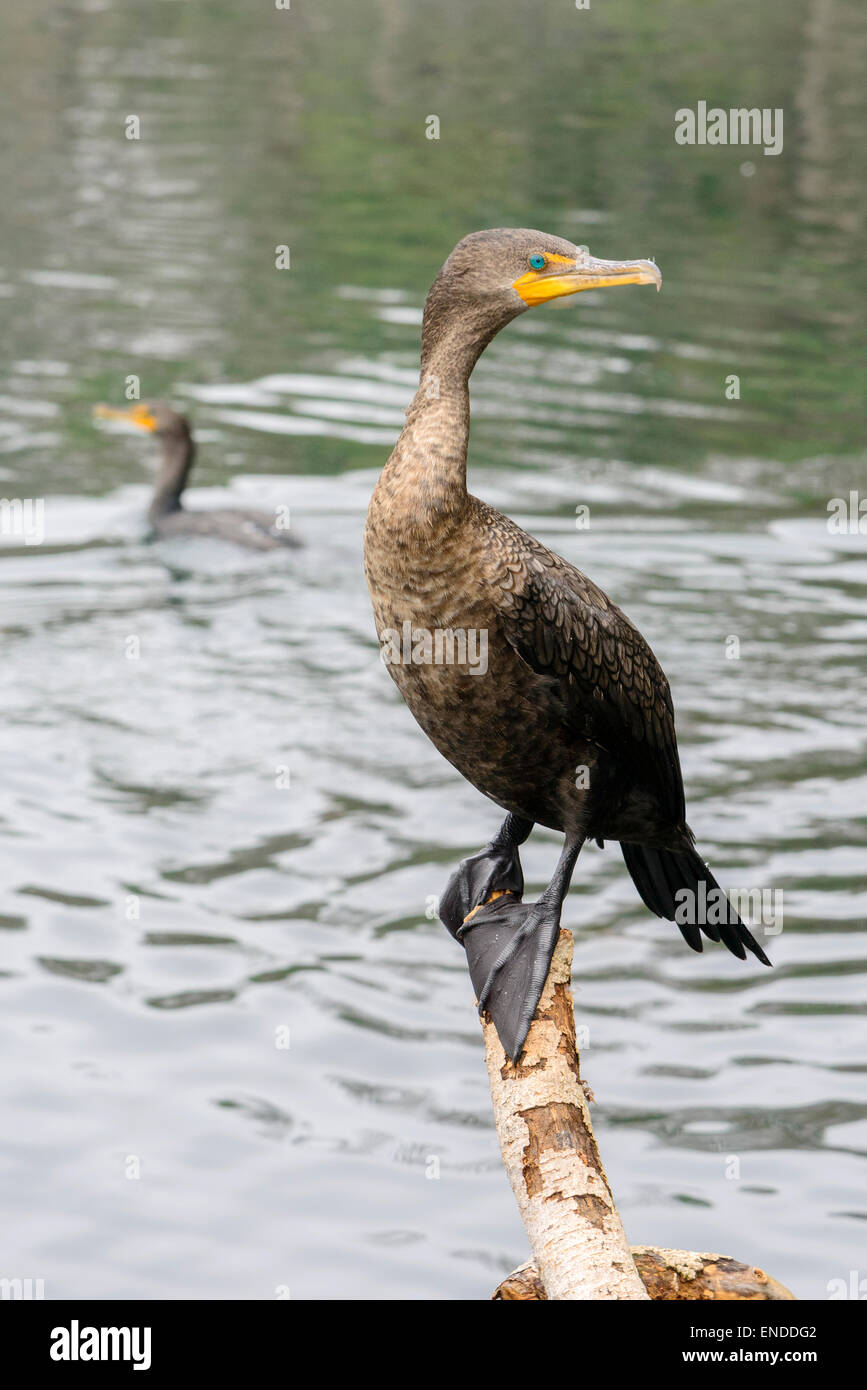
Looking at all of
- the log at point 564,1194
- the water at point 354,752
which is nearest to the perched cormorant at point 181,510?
the water at point 354,752

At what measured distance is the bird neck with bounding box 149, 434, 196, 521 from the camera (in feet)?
42.3

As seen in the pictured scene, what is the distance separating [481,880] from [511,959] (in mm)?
469

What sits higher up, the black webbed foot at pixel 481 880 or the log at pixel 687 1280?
the black webbed foot at pixel 481 880

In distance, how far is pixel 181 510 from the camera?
12852 millimetres

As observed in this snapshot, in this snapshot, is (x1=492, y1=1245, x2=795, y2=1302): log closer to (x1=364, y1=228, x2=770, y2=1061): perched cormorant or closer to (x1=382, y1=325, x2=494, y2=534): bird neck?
(x1=364, y1=228, x2=770, y2=1061): perched cormorant

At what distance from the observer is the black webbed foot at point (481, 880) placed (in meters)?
4.69

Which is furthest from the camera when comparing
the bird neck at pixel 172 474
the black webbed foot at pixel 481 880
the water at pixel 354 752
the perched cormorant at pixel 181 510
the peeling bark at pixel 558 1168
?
the bird neck at pixel 172 474

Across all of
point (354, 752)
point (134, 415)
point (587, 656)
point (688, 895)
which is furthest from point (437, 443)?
point (134, 415)

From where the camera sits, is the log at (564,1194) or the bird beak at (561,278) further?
the bird beak at (561,278)

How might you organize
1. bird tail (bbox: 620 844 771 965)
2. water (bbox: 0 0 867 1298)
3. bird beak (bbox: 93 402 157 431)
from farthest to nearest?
bird beak (bbox: 93 402 157 431) < water (bbox: 0 0 867 1298) < bird tail (bbox: 620 844 771 965)

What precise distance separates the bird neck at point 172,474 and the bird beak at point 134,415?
0.29 metres

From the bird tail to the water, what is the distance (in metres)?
2.12

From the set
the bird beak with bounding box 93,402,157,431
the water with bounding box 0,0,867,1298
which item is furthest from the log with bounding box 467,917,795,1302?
the bird beak with bounding box 93,402,157,431

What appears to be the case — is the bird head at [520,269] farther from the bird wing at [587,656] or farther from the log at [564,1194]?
the log at [564,1194]
